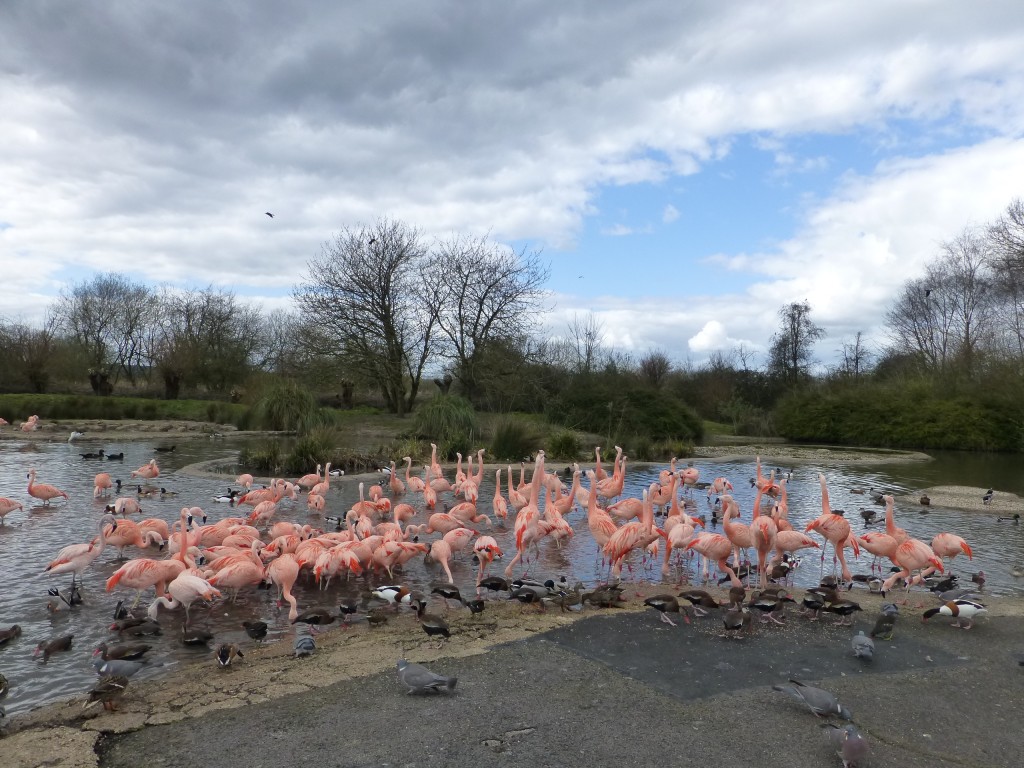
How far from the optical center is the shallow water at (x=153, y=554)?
5613mm

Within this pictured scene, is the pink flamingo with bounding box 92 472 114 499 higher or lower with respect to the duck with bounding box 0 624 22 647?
higher

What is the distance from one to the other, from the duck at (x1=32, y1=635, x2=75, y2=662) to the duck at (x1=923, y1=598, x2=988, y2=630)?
24.5 ft

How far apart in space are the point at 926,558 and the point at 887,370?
38.9 meters

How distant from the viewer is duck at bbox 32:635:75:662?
543 cm

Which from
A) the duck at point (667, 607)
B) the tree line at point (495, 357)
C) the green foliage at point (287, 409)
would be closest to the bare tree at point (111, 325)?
the tree line at point (495, 357)

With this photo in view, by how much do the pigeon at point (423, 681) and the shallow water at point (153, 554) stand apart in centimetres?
200

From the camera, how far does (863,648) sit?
17.9ft

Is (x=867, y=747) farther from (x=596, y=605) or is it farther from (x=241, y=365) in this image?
(x=241, y=365)

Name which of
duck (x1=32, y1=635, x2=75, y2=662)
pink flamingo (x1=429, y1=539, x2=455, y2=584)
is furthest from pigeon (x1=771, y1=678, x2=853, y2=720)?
duck (x1=32, y1=635, x2=75, y2=662)

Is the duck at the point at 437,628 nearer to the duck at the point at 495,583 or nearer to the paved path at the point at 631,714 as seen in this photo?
the paved path at the point at 631,714

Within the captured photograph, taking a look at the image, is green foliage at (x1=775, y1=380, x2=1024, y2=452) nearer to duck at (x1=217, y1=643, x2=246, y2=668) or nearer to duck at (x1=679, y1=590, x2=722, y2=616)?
duck at (x1=679, y1=590, x2=722, y2=616)

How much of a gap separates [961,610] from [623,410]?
991 inches

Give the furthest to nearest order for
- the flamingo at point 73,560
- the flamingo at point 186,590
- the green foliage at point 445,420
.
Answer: the green foliage at point 445,420
the flamingo at point 73,560
the flamingo at point 186,590

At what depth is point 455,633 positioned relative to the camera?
19.9 ft
